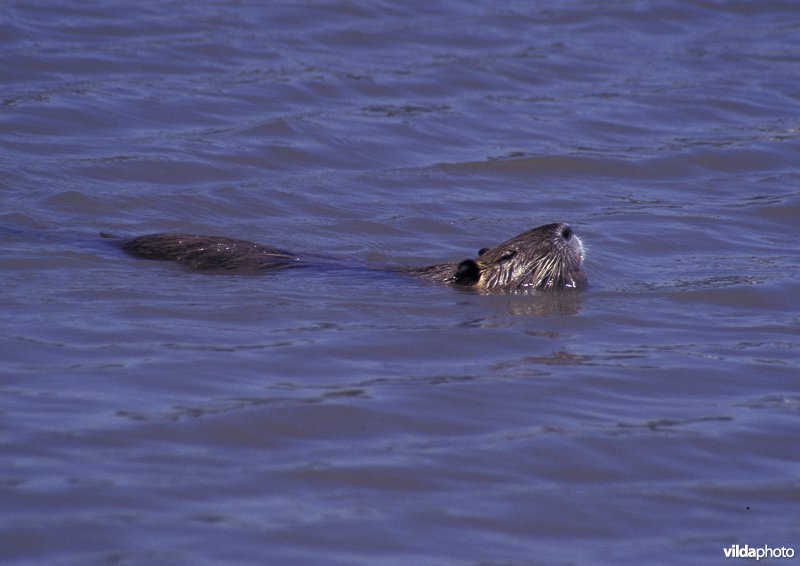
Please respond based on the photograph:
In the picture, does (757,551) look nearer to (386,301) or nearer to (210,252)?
(386,301)

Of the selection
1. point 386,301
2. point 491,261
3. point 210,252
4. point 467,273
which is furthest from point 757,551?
point 210,252

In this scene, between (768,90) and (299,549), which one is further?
(768,90)

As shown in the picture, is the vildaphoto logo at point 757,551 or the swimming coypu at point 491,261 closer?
the vildaphoto logo at point 757,551

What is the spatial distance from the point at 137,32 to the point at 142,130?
9.93 ft

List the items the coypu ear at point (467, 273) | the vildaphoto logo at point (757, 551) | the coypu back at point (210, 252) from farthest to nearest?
the coypu back at point (210, 252), the coypu ear at point (467, 273), the vildaphoto logo at point (757, 551)

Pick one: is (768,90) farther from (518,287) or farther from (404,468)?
(404,468)

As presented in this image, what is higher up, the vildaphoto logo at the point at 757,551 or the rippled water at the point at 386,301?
the rippled water at the point at 386,301

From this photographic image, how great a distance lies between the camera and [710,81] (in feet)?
44.5

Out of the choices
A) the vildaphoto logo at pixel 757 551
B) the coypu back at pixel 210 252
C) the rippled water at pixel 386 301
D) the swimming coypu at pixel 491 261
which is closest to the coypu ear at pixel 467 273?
the swimming coypu at pixel 491 261

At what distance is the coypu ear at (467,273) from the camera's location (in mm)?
7477

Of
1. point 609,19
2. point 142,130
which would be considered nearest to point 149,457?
point 142,130

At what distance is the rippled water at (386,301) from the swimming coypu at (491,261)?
0.63ft

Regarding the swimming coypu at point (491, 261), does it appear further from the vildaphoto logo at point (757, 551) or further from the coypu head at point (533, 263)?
the vildaphoto logo at point (757, 551)

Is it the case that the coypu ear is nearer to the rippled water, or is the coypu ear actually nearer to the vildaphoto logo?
the rippled water
